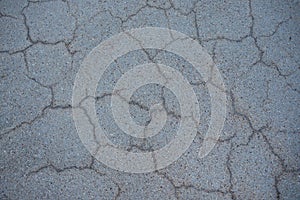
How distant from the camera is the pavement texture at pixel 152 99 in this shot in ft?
7.14

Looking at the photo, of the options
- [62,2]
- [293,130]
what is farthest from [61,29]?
[293,130]

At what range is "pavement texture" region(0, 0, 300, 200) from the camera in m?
2.18

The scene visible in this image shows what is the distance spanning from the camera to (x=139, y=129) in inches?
89.7

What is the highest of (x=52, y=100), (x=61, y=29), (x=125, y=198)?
(x=61, y=29)

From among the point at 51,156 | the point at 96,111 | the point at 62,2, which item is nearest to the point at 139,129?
the point at 96,111

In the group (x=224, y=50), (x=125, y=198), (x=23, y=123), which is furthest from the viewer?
(x=224, y=50)

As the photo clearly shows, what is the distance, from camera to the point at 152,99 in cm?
235

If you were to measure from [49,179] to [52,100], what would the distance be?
525 millimetres

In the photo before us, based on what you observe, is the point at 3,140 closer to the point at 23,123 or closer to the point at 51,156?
the point at 23,123

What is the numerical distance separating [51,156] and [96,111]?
0.41 metres

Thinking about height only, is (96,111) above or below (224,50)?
below

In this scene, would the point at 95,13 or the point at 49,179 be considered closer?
the point at 49,179

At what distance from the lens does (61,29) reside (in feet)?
8.25

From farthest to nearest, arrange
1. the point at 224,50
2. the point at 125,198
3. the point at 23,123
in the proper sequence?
the point at 224,50, the point at 23,123, the point at 125,198
